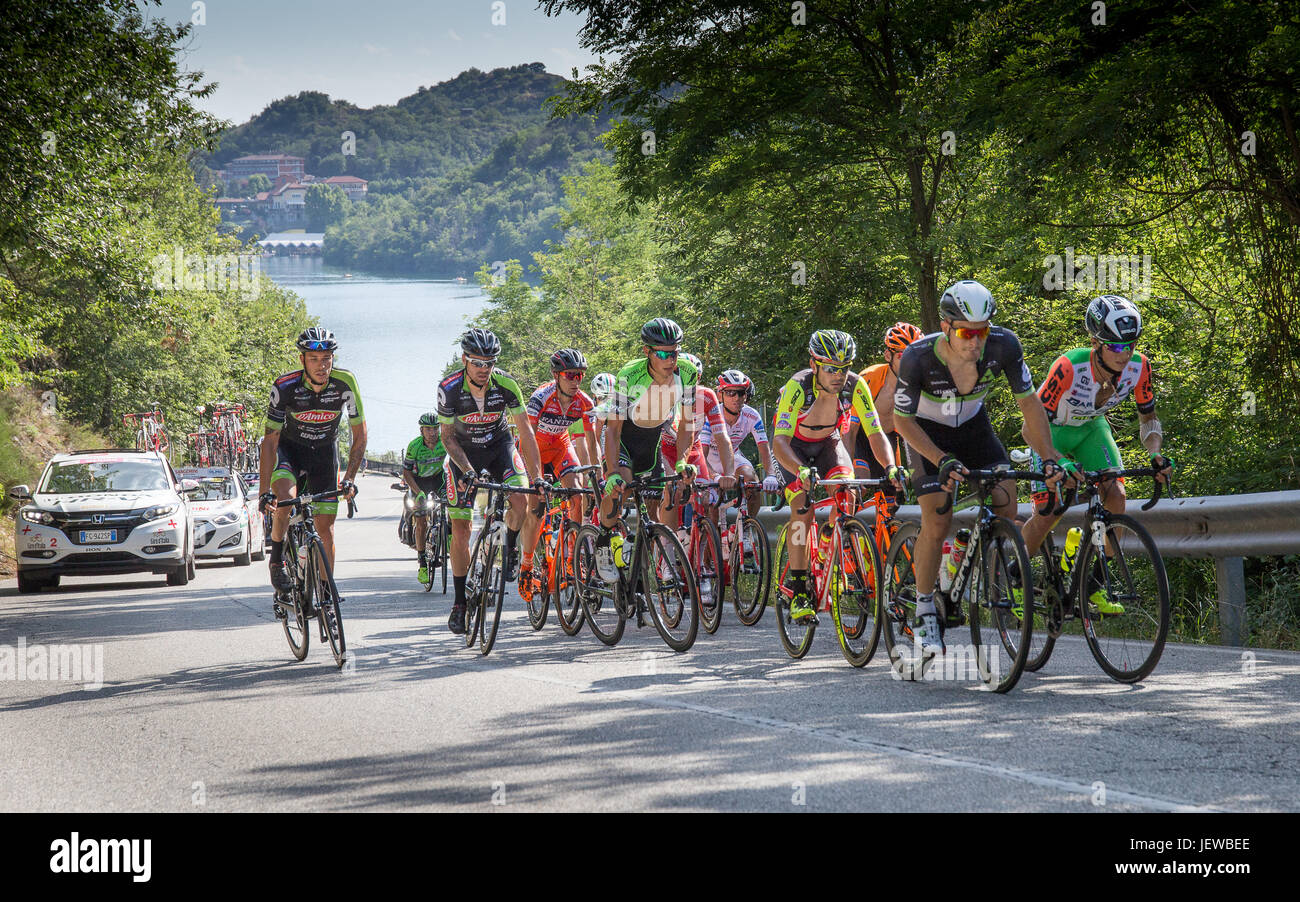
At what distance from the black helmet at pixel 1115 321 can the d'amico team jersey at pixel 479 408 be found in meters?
4.29

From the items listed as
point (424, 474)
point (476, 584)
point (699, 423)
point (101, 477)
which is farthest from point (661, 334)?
point (101, 477)

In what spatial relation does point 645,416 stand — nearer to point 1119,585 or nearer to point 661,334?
point 661,334

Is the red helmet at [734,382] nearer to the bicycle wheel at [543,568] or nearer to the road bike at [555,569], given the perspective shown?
the road bike at [555,569]

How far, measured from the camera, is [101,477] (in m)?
17.9

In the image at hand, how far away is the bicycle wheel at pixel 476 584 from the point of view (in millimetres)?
9523

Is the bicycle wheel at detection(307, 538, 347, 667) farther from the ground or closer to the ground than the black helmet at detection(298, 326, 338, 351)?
closer to the ground

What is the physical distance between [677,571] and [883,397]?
2.15 metres

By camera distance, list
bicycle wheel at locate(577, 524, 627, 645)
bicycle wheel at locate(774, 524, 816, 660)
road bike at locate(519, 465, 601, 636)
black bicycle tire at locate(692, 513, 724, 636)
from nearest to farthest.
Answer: bicycle wheel at locate(774, 524, 816, 660) → black bicycle tire at locate(692, 513, 724, 636) → bicycle wheel at locate(577, 524, 627, 645) → road bike at locate(519, 465, 601, 636)

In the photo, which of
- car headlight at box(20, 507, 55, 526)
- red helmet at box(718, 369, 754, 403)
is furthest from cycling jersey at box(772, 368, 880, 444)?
car headlight at box(20, 507, 55, 526)

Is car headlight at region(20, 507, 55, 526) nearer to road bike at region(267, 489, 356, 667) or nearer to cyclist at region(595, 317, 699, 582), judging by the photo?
road bike at region(267, 489, 356, 667)

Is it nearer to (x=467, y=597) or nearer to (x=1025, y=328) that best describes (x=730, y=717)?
(x=467, y=597)

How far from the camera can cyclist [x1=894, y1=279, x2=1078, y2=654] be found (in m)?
7.08

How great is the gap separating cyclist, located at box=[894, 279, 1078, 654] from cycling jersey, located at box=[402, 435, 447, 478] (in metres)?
8.97

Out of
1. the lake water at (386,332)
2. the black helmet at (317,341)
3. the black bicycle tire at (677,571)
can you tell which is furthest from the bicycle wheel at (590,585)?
the lake water at (386,332)
